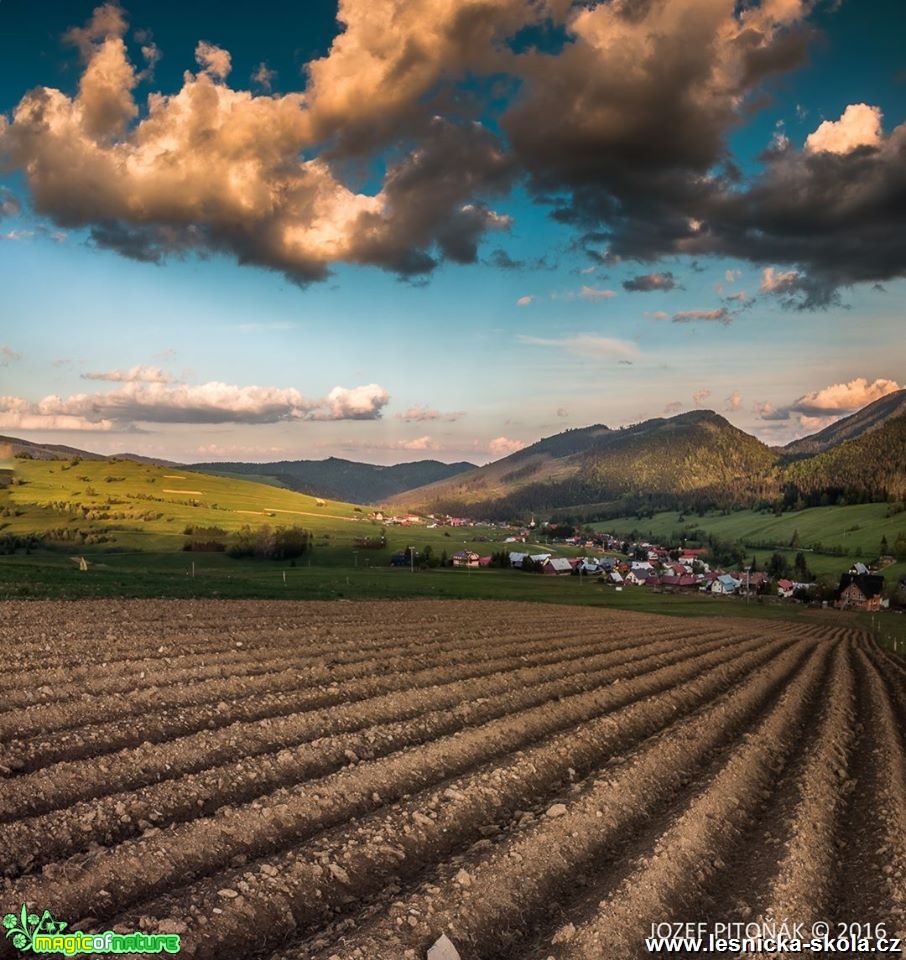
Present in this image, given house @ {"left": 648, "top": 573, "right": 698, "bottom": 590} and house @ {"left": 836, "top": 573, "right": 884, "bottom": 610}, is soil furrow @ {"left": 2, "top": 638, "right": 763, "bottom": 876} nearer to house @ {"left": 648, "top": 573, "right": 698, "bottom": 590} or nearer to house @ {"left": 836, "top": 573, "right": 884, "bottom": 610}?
house @ {"left": 836, "top": 573, "right": 884, "bottom": 610}

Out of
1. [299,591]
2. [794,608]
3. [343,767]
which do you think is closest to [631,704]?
[343,767]

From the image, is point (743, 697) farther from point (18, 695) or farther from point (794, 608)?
point (794, 608)

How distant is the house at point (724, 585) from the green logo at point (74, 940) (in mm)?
133966

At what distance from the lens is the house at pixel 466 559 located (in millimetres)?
129337

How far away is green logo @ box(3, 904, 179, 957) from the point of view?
276 inches

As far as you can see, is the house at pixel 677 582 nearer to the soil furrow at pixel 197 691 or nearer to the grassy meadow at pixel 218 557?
the grassy meadow at pixel 218 557

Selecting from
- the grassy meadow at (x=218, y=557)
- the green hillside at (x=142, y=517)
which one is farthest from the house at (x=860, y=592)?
the green hillside at (x=142, y=517)

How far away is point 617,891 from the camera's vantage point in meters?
8.72

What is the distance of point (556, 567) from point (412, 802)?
127 metres

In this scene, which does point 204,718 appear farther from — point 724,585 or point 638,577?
point 638,577

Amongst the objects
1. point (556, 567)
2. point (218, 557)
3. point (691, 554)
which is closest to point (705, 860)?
point (218, 557)

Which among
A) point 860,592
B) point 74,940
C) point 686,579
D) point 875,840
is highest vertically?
point 74,940

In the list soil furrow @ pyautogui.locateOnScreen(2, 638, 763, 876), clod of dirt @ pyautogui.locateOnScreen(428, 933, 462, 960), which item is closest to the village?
soil furrow @ pyautogui.locateOnScreen(2, 638, 763, 876)

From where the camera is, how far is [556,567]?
135000 millimetres
